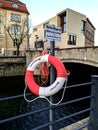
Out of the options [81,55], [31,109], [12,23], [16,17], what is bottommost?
[31,109]

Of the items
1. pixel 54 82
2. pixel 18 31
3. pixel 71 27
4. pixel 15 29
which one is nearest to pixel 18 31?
pixel 18 31

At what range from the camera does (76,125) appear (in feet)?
7.88

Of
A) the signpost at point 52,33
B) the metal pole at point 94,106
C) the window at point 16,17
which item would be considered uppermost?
the window at point 16,17

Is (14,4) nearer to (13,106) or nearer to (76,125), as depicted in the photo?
(13,106)

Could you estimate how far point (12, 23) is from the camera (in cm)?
2480

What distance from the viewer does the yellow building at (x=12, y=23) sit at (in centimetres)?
2380

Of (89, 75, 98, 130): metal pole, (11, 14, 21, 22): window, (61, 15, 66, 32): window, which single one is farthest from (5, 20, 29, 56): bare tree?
(89, 75, 98, 130): metal pole

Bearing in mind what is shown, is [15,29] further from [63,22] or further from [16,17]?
[63,22]

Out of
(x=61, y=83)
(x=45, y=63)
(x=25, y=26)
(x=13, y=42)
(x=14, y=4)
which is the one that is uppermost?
(x=14, y=4)

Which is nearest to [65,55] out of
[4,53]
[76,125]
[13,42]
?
[76,125]

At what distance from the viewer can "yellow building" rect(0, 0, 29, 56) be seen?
23.8 m

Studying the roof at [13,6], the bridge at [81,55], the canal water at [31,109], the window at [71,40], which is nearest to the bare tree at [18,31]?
the roof at [13,6]

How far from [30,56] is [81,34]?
840 cm

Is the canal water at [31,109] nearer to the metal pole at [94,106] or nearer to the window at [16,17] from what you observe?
the metal pole at [94,106]
